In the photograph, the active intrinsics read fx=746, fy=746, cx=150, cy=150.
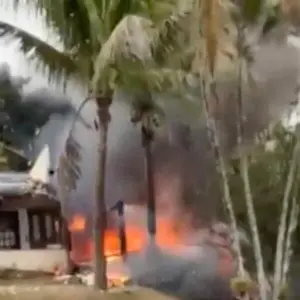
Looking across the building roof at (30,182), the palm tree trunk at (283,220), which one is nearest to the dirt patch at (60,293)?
the building roof at (30,182)

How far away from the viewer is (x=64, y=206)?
212cm

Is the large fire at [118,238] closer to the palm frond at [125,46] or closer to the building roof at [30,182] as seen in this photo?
the building roof at [30,182]

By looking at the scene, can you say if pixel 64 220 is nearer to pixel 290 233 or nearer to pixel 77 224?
pixel 77 224

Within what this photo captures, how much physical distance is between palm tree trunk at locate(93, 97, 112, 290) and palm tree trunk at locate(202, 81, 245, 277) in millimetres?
283

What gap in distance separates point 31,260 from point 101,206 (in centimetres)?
25

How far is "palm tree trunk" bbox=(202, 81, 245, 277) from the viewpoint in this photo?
200 centimetres

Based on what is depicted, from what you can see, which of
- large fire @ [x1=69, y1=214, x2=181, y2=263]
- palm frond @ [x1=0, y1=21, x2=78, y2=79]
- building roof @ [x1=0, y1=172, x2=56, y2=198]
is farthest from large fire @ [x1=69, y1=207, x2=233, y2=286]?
palm frond @ [x1=0, y1=21, x2=78, y2=79]

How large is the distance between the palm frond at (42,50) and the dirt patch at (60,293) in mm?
590

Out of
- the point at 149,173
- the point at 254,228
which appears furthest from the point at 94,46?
the point at 254,228

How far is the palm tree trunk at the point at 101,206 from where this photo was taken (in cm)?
204

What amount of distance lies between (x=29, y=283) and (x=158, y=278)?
37 cm

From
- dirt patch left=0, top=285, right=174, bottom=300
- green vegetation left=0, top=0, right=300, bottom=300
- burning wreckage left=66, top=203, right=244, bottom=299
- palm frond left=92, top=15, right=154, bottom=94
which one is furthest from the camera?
burning wreckage left=66, top=203, right=244, bottom=299

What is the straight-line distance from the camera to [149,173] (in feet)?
7.13

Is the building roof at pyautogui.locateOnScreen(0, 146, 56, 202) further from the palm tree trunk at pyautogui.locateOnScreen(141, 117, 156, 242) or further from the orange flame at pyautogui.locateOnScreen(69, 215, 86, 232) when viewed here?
the palm tree trunk at pyautogui.locateOnScreen(141, 117, 156, 242)
